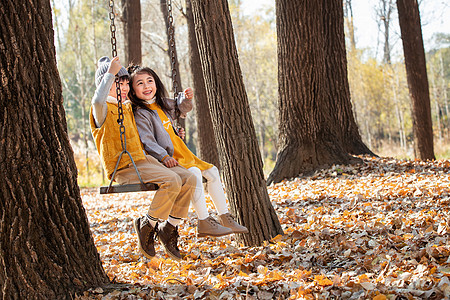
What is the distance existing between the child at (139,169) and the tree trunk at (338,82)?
16.3ft

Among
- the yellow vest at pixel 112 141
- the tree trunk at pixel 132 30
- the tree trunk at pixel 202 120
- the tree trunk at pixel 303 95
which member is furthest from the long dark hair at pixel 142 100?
the tree trunk at pixel 132 30

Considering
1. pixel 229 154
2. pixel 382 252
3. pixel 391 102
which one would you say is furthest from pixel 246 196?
pixel 391 102

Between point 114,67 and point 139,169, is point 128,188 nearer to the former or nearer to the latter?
point 139,169

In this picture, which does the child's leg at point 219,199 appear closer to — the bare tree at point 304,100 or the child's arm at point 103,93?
the child's arm at point 103,93

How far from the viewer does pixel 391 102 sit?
3156 centimetres

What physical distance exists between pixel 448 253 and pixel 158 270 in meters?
2.42

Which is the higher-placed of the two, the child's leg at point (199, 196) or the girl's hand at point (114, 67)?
the girl's hand at point (114, 67)

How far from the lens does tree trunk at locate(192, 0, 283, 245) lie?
4363 millimetres

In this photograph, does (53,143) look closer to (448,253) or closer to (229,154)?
(229,154)

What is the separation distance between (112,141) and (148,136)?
34 centimetres

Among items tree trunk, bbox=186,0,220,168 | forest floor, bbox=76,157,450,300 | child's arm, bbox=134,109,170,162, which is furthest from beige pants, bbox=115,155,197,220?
tree trunk, bbox=186,0,220,168

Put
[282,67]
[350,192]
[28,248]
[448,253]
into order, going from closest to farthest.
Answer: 1. [28,248]
2. [448,253]
3. [350,192]
4. [282,67]

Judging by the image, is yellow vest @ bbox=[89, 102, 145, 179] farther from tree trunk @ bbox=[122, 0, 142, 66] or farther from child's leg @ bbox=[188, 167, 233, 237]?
tree trunk @ bbox=[122, 0, 142, 66]

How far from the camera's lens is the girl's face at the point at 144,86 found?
4.17m
